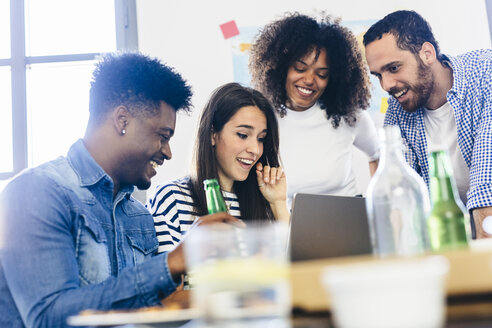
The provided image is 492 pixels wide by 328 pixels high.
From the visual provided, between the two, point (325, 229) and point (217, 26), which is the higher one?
point (217, 26)

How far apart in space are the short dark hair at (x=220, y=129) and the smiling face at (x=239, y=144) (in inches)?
0.9

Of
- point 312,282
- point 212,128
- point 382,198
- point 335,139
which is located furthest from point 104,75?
point 335,139

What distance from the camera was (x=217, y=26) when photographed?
102 inches

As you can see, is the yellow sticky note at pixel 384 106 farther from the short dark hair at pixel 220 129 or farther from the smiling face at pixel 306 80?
the short dark hair at pixel 220 129

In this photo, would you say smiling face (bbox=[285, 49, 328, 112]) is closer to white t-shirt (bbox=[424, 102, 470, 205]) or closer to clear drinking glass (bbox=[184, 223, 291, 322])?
white t-shirt (bbox=[424, 102, 470, 205])

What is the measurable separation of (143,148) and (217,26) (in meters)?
1.30

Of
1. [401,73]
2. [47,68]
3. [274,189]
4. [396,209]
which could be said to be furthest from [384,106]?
[396,209]

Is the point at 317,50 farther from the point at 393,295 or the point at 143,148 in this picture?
the point at 393,295

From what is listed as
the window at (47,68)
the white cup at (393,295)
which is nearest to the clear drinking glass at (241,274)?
the white cup at (393,295)

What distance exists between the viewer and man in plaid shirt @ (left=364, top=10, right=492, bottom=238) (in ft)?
6.89

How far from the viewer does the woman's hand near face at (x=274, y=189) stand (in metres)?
1.99

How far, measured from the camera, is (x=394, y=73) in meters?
2.37

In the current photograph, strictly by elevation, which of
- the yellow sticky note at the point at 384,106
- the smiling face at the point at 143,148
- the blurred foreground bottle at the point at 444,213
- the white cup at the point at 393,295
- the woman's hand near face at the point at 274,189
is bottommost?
the white cup at the point at 393,295

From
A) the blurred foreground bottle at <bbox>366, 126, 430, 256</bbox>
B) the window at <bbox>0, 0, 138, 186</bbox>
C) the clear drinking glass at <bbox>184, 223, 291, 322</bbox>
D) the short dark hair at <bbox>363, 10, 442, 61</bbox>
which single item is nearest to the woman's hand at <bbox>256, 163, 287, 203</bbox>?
the short dark hair at <bbox>363, 10, 442, 61</bbox>
